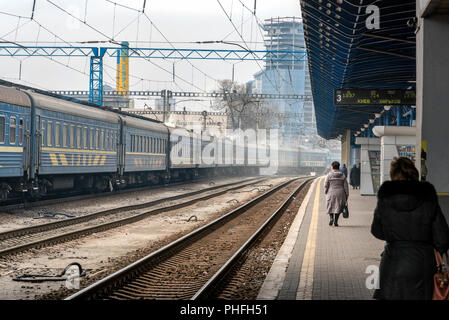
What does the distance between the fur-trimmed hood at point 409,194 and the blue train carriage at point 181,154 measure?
32.1 m

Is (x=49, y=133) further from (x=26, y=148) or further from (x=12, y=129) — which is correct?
(x=12, y=129)

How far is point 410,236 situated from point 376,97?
1276 centimetres

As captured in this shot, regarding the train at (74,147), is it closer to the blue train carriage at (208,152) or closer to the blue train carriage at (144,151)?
the blue train carriage at (144,151)

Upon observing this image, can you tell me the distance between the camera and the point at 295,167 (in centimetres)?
7794

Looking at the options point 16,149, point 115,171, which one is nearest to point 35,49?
point 115,171

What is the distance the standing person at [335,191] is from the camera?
50.1 feet

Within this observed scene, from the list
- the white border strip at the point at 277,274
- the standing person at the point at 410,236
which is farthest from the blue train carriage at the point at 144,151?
the standing person at the point at 410,236

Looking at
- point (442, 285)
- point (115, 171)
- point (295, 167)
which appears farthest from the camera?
point (295, 167)

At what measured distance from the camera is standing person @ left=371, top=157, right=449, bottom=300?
4.92m

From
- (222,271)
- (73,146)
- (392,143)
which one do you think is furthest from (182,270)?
(73,146)

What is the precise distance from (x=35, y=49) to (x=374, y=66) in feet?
86.6

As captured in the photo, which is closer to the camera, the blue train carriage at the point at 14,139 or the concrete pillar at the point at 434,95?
the concrete pillar at the point at 434,95
